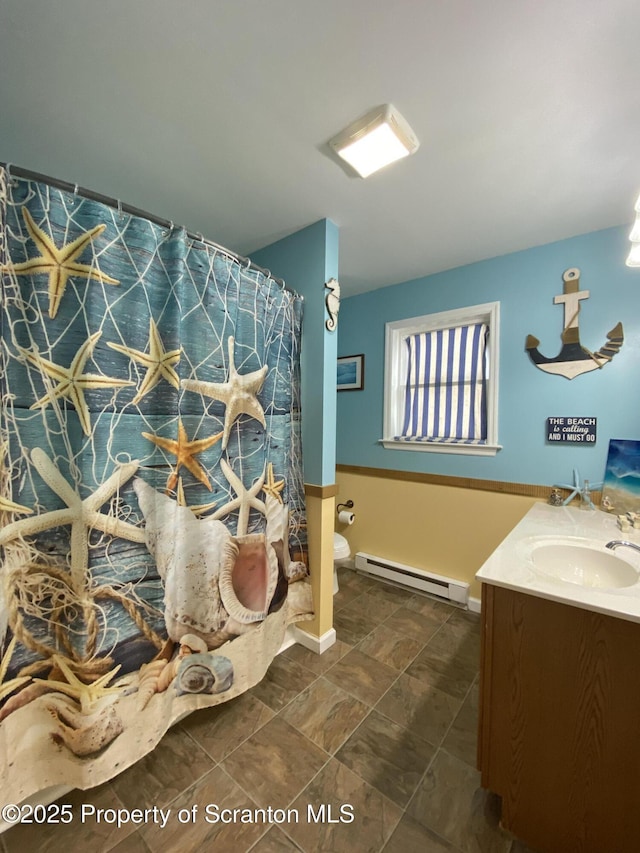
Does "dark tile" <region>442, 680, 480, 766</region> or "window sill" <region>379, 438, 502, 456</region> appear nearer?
"dark tile" <region>442, 680, 480, 766</region>

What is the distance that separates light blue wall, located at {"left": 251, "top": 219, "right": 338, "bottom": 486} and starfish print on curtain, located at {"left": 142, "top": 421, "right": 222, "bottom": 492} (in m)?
0.61

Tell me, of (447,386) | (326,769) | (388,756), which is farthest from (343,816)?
(447,386)

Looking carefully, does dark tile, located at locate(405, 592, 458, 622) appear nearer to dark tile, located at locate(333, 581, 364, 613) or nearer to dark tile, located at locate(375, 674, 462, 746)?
dark tile, located at locate(333, 581, 364, 613)

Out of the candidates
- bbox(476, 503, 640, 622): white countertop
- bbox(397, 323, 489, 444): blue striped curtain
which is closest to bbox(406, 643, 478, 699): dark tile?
bbox(476, 503, 640, 622): white countertop

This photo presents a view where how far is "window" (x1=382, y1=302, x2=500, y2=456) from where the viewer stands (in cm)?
207

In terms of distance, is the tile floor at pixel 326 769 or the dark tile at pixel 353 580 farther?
the dark tile at pixel 353 580

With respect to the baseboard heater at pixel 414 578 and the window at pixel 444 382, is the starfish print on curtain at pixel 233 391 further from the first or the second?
the baseboard heater at pixel 414 578

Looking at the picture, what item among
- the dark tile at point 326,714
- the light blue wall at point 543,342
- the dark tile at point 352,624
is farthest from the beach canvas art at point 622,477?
the dark tile at point 326,714

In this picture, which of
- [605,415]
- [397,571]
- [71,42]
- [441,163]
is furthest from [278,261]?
[397,571]

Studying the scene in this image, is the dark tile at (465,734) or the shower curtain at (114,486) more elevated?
the shower curtain at (114,486)

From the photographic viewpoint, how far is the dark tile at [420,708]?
128 cm

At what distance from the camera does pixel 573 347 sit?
1756 mm

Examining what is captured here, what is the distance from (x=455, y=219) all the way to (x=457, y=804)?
2.41m

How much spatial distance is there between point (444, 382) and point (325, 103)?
1.72 meters
